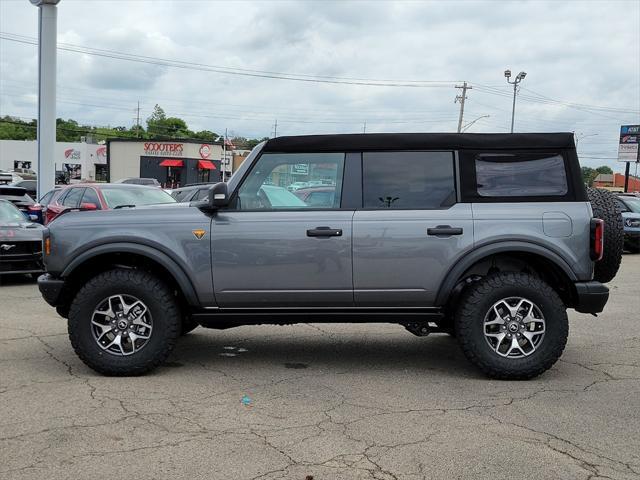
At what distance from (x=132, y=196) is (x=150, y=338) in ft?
26.4

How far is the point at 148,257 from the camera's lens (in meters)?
5.36

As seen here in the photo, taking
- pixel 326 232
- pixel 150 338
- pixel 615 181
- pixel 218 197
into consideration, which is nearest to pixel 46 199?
pixel 150 338

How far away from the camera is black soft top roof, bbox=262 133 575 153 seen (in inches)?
215

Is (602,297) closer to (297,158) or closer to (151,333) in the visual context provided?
(297,158)

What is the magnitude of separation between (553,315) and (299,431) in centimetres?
236

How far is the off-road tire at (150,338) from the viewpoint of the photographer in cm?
533

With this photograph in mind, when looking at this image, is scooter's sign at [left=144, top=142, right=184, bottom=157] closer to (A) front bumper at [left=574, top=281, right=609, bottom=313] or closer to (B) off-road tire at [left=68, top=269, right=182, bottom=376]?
(B) off-road tire at [left=68, top=269, right=182, bottom=376]

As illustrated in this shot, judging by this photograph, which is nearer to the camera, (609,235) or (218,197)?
(218,197)

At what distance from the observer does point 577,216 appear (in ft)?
17.3

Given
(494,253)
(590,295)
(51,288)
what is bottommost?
(51,288)

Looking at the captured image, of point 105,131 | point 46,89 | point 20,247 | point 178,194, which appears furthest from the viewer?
point 105,131

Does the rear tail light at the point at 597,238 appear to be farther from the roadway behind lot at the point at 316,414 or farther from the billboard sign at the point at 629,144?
the billboard sign at the point at 629,144

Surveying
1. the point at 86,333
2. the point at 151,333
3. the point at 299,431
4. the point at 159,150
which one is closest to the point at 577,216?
the point at 299,431

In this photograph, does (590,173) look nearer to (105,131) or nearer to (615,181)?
(615,181)
